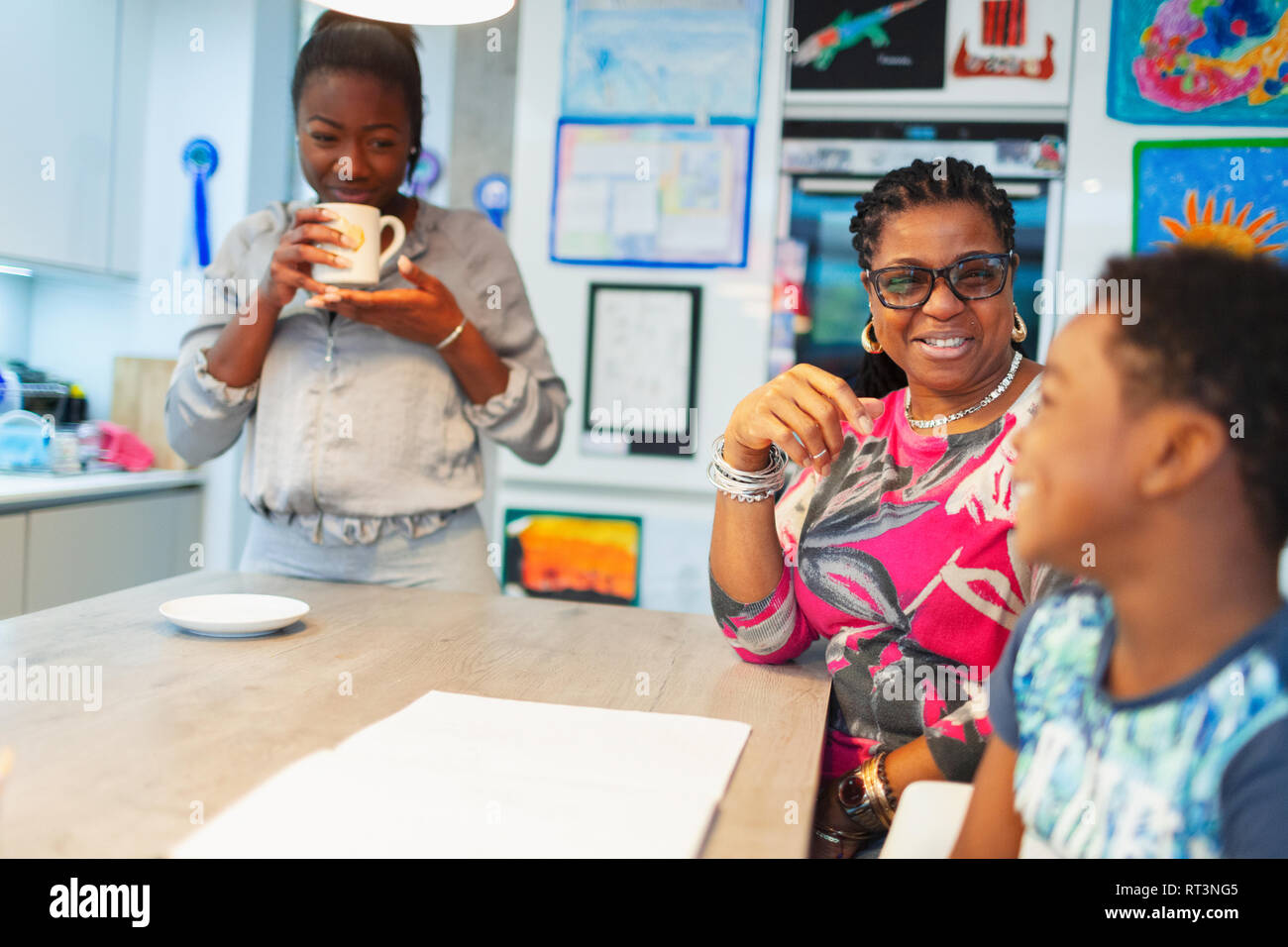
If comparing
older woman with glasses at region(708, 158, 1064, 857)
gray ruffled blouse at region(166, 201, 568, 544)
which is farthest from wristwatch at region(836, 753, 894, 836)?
gray ruffled blouse at region(166, 201, 568, 544)

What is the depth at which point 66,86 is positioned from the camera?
10.00 ft

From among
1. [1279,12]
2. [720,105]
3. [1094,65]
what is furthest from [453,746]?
[1279,12]

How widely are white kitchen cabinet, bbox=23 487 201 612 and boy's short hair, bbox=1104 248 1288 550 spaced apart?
2.71m

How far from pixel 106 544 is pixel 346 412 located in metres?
1.62

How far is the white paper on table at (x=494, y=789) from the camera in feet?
2.42

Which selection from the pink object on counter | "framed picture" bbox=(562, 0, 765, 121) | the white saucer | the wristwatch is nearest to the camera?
the wristwatch

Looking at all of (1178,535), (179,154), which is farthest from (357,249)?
(179,154)

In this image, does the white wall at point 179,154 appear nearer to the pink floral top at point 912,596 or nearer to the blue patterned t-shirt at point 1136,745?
the pink floral top at point 912,596

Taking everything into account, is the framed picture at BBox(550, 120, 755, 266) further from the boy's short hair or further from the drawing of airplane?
the boy's short hair

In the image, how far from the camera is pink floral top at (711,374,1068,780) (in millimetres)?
1208

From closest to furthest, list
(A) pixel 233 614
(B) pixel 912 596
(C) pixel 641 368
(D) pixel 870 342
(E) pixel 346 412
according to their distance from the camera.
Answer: (B) pixel 912 596 → (A) pixel 233 614 → (D) pixel 870 342 → (E) pixel 346 412 → (C) pixel 641 368

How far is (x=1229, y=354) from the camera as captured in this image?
2.19ft

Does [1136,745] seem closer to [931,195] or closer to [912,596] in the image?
[912,596]
